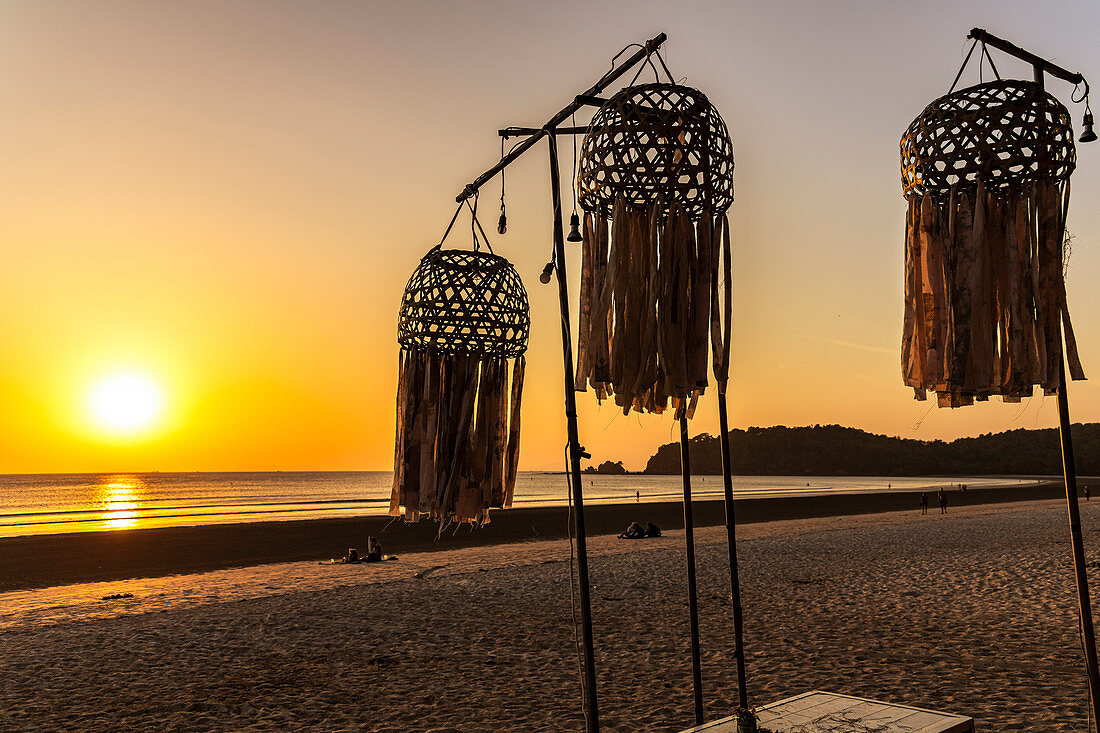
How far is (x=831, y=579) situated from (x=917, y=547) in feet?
19.0

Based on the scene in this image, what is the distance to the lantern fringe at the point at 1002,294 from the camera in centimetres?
275

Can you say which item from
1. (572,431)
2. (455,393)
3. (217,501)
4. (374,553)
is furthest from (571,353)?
(217,501)

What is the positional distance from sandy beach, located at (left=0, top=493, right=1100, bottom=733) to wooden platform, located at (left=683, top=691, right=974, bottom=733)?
219cm

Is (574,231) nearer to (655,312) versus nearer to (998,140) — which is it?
(655,312)

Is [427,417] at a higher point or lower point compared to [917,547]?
higher

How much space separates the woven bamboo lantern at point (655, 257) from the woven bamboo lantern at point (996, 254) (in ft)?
2.61

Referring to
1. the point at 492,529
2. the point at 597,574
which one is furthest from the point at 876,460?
the point at 597,574

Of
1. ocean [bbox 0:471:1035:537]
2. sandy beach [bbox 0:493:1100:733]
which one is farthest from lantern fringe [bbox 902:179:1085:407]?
ocean [bbox 0:471:1035:537]

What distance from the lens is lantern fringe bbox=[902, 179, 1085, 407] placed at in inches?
108

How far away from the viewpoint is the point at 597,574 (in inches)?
522

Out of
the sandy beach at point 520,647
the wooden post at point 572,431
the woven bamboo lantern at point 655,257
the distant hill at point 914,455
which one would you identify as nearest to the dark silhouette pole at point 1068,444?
the woven bamboo lantern at point 655,257

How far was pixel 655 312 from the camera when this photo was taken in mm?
2805

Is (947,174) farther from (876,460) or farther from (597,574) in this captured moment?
(876,460)

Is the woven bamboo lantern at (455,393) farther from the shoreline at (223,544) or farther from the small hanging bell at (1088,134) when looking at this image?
the shoreline at (223,544)
